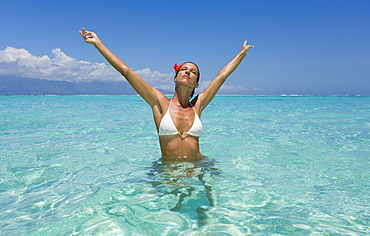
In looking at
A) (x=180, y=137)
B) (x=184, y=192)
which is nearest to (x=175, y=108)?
(x=180, y=137)

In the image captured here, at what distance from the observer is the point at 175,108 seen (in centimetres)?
411

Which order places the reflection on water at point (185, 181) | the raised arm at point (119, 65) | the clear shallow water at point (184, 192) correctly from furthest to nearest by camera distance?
the raised arm at point (119, 65) < the reflection on water at point (185, 181) < the clear shallow water at point (184, 192)

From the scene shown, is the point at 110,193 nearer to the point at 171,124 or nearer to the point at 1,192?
the point at 171,124

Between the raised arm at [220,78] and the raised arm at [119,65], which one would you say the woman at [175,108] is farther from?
the raised arm at [220,78]

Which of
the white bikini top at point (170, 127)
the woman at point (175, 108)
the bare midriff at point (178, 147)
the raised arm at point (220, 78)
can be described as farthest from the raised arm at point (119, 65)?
the raised arm at point (220, 78)

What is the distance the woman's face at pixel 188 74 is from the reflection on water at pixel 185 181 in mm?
1150

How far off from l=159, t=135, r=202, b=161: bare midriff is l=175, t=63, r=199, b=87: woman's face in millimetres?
773

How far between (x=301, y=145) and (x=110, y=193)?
5774 mm

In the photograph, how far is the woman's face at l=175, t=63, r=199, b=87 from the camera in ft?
13.3

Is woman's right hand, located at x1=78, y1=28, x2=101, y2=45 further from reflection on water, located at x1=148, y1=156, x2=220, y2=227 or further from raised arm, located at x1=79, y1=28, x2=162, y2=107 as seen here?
reflection on water, located at x1=148, y1=156, x2=220, y2=227

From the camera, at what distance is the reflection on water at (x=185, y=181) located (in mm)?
3246

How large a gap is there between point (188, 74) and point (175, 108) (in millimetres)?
502

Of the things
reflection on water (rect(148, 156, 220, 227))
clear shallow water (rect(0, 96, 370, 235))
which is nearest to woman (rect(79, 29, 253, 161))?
reflection on water (rect(148, 156, 220, 227))

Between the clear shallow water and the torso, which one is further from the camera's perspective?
the torso
